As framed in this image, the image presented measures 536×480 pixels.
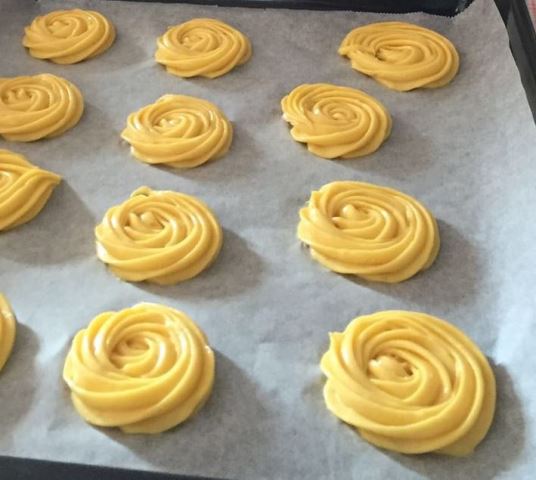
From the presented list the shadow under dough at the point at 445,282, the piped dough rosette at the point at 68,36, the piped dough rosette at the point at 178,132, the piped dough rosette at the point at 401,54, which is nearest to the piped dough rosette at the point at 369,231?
the shadow under dough at the point at 445,282

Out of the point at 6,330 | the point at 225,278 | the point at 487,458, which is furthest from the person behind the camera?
the point at 225,278

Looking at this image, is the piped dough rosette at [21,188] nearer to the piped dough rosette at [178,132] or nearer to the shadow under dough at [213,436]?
the piped dough rosette at [178,132]

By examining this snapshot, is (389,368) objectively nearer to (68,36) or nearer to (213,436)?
(213,436)

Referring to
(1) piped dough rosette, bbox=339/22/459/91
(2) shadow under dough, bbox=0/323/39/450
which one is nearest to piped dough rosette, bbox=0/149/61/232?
(2) shadow under dough, bbox=0/323/39/450

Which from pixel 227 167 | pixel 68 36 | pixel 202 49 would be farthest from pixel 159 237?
pixel 68 36

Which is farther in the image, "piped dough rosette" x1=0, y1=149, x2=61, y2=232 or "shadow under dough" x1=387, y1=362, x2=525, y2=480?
"piped dough rosette" x1=0, y1=149, x2=61, y2=232

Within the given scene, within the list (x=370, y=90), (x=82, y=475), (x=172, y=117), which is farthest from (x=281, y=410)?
(x=370, y=90)

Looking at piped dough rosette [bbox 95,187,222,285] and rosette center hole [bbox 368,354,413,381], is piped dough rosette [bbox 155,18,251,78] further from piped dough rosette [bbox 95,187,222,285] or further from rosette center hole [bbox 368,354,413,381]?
rosette center hole [bbox 368,354,413,381]
